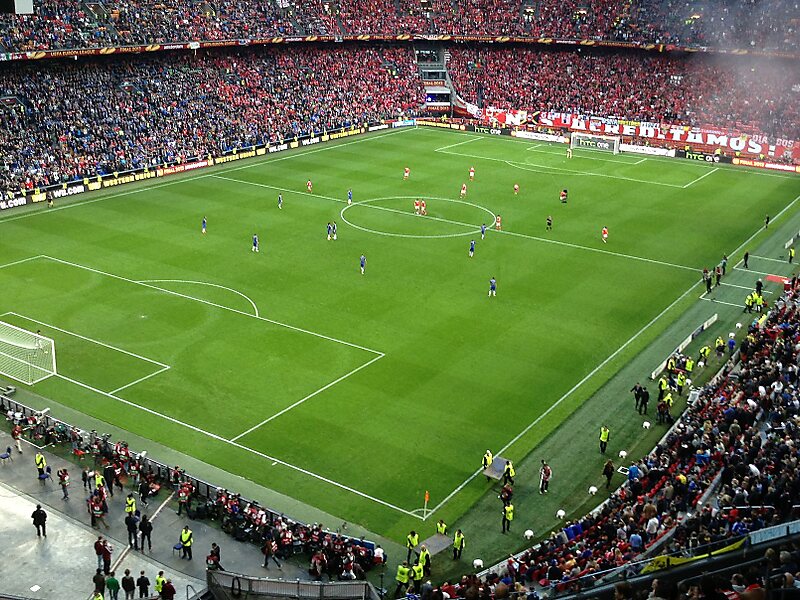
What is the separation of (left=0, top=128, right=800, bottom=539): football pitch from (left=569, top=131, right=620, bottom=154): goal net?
1241cm

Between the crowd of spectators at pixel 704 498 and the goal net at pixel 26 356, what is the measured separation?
2237 centimetres

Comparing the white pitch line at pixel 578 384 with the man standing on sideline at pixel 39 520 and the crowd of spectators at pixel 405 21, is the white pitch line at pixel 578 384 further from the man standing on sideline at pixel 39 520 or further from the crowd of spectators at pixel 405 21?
the crowd of spectators at pixel 405 21

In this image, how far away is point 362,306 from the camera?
46219 mm

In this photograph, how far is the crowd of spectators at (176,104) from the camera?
7162cm

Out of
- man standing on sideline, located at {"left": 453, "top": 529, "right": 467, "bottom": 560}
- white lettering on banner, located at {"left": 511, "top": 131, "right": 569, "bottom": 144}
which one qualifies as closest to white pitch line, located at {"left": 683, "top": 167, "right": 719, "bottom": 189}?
white lettering on banner, located at {"left": 511, "top": 131, "right": 569, "bottom": 144}

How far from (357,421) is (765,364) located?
15191mm

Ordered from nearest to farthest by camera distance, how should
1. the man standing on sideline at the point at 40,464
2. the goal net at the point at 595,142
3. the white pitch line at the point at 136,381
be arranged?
the man standing on sideline at the point at 40,464, the white pitch line at the point at 136,381, the goal net at the point at 595,142

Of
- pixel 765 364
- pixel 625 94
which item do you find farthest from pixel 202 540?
pixel 625 94

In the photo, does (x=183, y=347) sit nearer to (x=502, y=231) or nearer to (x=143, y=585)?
(x=143, y=585)

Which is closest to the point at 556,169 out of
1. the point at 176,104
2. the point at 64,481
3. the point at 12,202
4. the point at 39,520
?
the point at 176,104

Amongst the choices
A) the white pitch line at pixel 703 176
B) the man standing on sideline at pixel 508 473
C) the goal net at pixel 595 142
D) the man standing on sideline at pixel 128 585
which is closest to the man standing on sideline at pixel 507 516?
the man standing on sideline at pixel 508 473

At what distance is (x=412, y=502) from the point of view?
30266 millimetres

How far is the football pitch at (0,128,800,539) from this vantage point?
33.7 m

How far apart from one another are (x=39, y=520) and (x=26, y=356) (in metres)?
14.3
